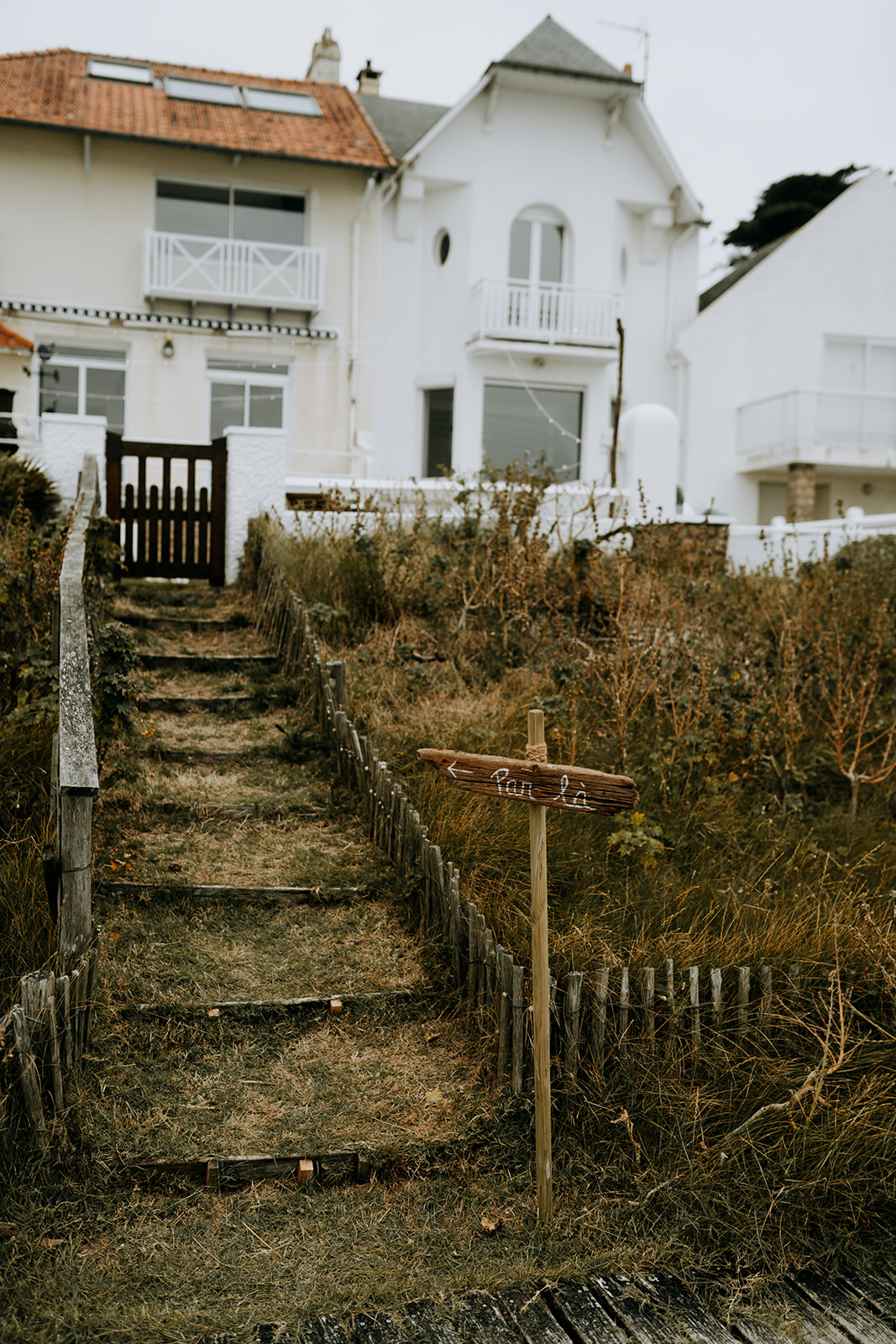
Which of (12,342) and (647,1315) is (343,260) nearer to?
(12,342)

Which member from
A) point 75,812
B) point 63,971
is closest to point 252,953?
point 63,971

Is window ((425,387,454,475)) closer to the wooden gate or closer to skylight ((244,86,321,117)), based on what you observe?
skylight ((244,86,321,117))

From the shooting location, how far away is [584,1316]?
313 centimetres

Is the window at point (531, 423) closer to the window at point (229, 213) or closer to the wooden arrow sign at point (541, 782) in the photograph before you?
the window at point (229, 213)

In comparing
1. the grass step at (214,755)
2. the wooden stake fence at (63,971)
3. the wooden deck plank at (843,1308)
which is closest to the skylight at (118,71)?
the grass step at (214,755)

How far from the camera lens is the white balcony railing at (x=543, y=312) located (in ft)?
56.3

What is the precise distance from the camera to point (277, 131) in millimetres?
16938

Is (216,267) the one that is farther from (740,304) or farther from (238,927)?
(238,927)

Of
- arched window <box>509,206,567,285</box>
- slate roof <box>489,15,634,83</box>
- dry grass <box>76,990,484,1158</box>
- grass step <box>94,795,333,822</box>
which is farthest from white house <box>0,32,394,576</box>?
dry grass <box>76,990,484,1158</box>

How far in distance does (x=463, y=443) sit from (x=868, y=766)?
1198cm

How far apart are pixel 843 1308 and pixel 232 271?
16024mm

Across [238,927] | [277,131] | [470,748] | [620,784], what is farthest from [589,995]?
[277,131]

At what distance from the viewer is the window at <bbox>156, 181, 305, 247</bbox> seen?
16891mm

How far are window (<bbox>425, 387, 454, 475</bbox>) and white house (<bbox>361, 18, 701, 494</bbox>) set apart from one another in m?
0.02
